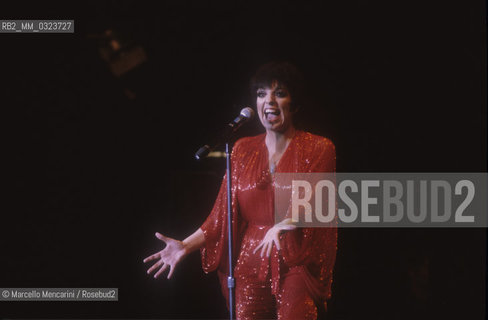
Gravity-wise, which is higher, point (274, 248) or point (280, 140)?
point (280, 140)

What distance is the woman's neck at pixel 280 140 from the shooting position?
282cm

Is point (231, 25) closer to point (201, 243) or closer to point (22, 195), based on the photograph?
point (201, 243)

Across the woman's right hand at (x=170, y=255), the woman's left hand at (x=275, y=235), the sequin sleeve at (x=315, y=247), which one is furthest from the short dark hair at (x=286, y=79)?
the woman's right hand at (x=170, y=255)

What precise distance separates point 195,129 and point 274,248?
A: 1.20 meters

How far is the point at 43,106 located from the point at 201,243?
5.47ft

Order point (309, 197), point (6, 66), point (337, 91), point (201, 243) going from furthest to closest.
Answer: point (6, 66) → point (337, 91) → point (201, 243) → point (309, 197)

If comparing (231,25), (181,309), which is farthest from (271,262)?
(231,25)

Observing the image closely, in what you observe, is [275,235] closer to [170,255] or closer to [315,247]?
[315,247]

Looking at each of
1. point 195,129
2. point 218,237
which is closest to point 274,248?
point 218,237

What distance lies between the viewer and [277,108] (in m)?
2.82

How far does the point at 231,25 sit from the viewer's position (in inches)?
137

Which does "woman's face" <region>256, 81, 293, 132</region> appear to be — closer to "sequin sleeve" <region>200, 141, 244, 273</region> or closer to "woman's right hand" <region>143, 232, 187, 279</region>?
"sequin sleeve" <region>200, 141, 244, 273</region>

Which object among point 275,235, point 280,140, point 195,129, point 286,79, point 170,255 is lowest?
Answer: point 170,255

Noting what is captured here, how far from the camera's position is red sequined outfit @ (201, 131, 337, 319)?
2.64 meters
